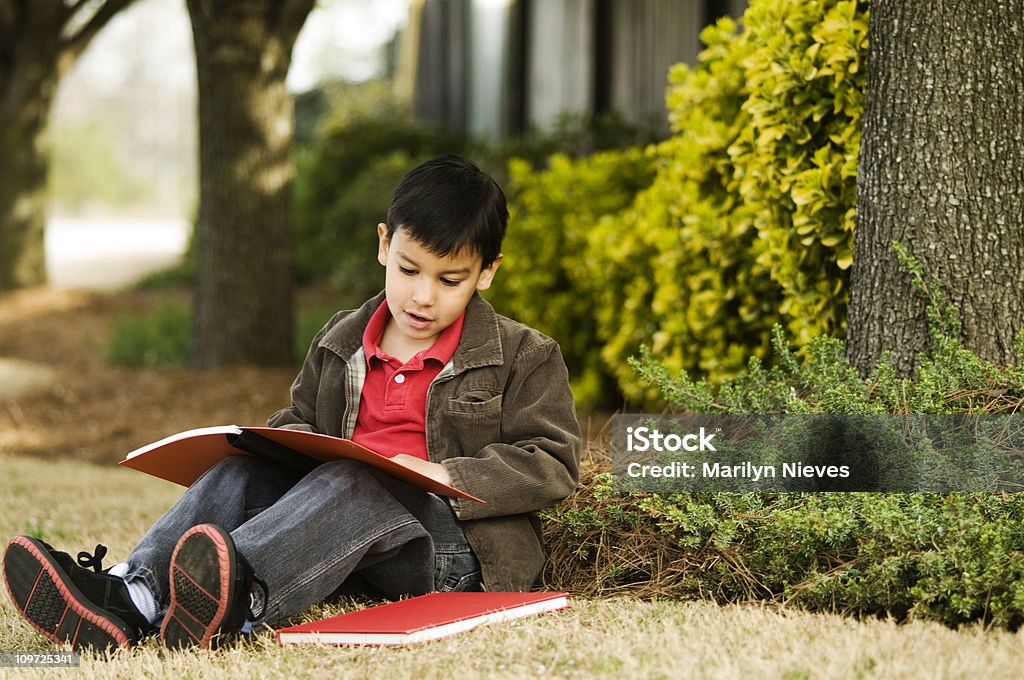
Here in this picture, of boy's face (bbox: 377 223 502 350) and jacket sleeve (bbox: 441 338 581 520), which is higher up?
boy's face (bbox: 377 223 502 350)

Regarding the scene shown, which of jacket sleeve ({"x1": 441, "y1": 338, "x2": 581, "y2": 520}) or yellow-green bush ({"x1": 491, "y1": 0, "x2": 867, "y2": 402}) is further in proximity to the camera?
yellow-green bush ({"x1": 491, "y1": 0, "x2": 867, "y2": 402})

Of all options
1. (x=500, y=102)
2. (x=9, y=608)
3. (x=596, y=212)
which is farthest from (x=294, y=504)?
(x=500, y=102)

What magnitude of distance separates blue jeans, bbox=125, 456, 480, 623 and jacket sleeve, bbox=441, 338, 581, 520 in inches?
5.9

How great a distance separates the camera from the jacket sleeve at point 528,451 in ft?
9.82

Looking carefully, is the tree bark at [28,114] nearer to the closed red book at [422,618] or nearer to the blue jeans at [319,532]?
the blue jeans at [319,532]

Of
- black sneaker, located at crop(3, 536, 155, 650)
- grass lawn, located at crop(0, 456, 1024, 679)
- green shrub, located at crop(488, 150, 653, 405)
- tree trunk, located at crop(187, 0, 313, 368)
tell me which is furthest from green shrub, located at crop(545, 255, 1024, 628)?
tree trunk, located at crop(187, 0, 313, 368)

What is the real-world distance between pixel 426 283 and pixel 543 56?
378 inches

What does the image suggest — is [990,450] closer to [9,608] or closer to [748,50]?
[748,50]

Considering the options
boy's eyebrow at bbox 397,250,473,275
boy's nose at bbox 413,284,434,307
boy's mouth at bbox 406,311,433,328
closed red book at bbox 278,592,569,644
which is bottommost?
closed red book at bbox 278,592,569,644

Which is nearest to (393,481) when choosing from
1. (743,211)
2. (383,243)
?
(383,243)

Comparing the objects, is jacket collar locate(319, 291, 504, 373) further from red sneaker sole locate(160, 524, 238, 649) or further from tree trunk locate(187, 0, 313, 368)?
tree trunk locate(187, 0, 313, 368)

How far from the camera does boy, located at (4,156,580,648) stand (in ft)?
9.07

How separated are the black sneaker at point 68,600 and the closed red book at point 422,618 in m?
0.38

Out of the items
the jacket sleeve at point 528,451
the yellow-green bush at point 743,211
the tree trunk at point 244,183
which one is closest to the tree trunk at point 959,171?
the yellow-green bush at point 743,211
